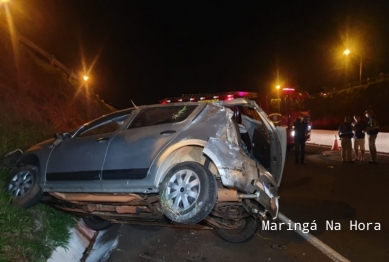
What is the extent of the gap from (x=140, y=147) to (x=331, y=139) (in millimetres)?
18808

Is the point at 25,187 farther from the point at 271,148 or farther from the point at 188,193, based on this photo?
the point at 271,148

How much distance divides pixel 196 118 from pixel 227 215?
1.26 meters

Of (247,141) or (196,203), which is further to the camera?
(247,141)

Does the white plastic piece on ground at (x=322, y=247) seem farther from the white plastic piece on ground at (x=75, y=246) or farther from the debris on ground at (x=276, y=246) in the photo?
the white plastic piece on ground at (x=75, y=246)

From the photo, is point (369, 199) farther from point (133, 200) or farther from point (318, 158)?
point (318, 158)

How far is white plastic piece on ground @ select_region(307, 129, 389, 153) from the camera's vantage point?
55.4ft

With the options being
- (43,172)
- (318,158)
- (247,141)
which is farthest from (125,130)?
(318,158)

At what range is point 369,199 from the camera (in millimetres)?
8023

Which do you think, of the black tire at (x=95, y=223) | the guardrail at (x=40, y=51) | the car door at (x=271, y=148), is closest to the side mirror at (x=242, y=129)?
the car door at (x=271, y=148)

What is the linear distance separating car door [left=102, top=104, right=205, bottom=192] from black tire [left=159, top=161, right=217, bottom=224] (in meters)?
0.26

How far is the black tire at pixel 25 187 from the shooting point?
5.49 metres

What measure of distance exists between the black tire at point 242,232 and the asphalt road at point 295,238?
0.09 meters

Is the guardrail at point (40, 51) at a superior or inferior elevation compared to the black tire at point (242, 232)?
superior

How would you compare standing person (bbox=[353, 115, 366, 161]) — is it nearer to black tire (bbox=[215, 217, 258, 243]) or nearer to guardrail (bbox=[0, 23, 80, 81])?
black tire (bbox=[215, 217, 258, 243])
